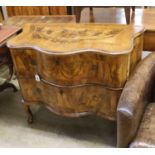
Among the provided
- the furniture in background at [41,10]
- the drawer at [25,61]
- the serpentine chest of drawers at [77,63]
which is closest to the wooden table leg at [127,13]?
the serpentine chest of drawers at [77,63]

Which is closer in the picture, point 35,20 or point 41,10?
point 35,20

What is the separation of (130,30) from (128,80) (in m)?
0.37

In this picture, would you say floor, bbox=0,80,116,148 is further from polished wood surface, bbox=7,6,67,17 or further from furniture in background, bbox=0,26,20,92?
polished wood surface, bbox=7,6,67,17

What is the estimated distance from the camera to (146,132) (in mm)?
1268

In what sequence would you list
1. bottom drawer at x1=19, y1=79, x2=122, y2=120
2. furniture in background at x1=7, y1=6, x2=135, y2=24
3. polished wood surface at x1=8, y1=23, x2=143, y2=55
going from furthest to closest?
furniture in background at x1=7, y1=6, x2=135, y2=24 < bottom drawer at x1=19, y1=79, x2=122, y2=120 < polished wood surface at x1=8, y1=23, x2=143, y2=55

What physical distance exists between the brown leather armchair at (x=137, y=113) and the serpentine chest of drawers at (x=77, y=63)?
0.10 m

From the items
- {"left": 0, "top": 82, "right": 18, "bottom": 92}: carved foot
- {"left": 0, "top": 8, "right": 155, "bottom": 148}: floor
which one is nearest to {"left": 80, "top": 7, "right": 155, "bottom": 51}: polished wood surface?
{"left": 0, "top": 8, "right": 155, "bottom": 148}: floor

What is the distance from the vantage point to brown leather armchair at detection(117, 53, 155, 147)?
3.88 ft

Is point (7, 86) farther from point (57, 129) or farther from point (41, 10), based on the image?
point (41, 10)

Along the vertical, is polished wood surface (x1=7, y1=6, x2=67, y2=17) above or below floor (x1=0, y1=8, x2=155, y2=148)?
above

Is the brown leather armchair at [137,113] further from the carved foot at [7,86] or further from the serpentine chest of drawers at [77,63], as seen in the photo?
the carved foot at [7,86]

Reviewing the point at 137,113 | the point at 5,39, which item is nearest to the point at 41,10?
the point at 5,39

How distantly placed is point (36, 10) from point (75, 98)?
5.63 feet

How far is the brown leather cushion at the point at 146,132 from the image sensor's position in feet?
3.97
